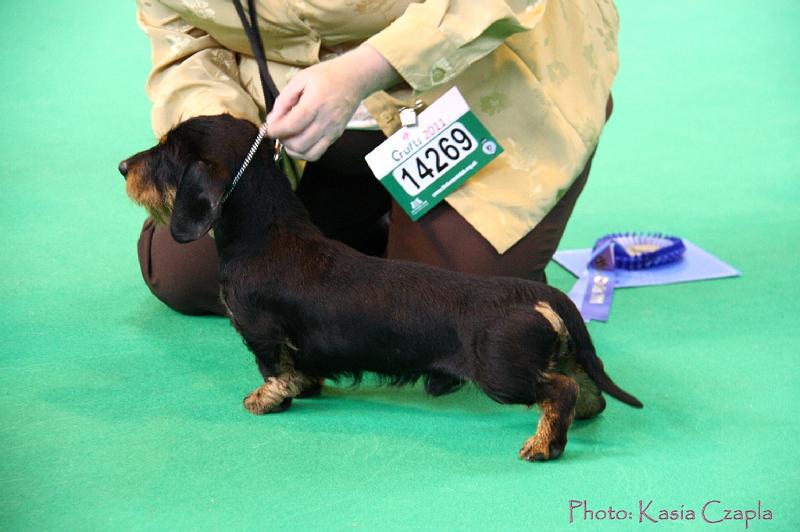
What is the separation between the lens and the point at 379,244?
2.94 metres

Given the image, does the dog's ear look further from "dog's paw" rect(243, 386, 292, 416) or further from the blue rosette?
the blue rosette

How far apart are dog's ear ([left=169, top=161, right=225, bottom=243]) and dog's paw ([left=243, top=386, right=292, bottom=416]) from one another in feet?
1.24

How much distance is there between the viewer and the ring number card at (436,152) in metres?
2.32

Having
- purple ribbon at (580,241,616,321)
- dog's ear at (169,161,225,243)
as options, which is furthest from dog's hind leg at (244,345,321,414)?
purple ribbon at (580,241,616,321)

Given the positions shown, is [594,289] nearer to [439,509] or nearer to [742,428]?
[742,428]

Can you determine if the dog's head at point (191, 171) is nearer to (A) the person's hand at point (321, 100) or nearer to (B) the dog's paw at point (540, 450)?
(A) the person's hand at point (321, 100)

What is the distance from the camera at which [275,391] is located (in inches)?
83.7

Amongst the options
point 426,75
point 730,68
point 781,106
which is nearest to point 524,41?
point 426,75

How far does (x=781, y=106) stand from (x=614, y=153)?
37.3 inches

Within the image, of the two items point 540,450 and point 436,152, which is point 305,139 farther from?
point 540,450

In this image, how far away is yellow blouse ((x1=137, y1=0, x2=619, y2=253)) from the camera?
7.50ft

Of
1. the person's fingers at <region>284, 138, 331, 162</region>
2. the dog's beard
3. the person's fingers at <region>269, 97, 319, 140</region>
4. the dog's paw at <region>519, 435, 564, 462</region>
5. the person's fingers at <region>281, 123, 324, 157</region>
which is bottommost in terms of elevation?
the dog's paw at <region>519, 435, 564, 462</region>

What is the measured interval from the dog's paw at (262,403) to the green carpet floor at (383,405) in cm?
3

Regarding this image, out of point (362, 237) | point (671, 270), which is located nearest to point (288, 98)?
point (362, 237)
